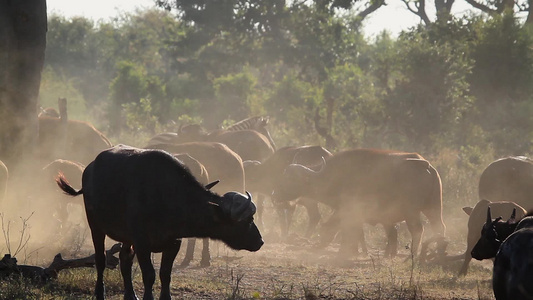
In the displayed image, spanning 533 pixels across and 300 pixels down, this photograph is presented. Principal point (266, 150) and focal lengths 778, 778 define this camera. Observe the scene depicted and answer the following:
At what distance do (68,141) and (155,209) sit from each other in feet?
40.3

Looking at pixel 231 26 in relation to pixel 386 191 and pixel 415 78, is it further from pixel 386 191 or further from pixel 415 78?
pixel 386 191

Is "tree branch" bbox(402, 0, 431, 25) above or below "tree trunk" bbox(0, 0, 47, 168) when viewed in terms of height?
above

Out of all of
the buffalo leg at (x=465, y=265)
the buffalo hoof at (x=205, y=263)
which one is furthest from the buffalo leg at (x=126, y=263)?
the buffalo leg at (x=465, y=265)

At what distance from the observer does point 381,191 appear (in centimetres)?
1418

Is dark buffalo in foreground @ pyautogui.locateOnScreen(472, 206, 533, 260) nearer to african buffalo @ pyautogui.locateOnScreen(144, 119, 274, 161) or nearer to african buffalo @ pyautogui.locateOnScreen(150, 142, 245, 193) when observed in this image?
african buffalo @ pyautogui.locateOnScreen(150, 142, 245, 193)

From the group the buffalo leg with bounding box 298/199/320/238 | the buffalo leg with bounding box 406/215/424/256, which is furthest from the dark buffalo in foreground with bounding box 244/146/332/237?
the buffalo leg with bounding box 406/215/424/256

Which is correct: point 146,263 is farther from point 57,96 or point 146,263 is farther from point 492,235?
point 57,96

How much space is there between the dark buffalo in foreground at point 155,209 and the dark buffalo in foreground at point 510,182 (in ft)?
24.5

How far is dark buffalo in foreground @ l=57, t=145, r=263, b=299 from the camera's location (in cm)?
738

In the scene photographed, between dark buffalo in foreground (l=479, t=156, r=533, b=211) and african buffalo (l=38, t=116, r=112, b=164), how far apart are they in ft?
30.7

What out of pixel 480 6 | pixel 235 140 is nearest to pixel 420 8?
pixel 480 6

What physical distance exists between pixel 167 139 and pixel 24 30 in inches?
372

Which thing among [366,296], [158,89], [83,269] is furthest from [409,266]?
[158,89]

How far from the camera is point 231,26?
1727 inches
